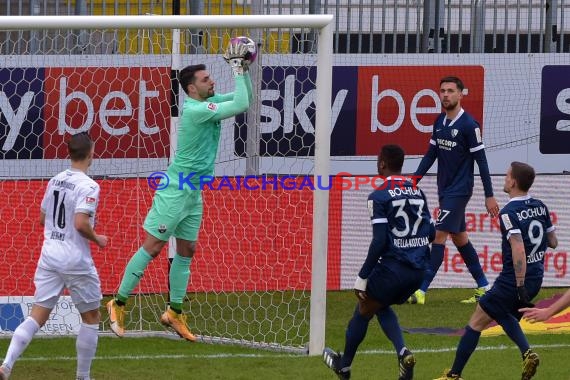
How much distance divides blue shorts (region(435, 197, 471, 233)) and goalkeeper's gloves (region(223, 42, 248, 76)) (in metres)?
2.87

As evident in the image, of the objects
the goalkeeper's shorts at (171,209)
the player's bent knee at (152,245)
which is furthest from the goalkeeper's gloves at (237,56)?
the player's bent knee at (152,245)

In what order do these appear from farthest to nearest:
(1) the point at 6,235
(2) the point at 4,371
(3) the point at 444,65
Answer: (3) the point at 444,65 → (1) the point at 6,235 → (2) the point at 4,371

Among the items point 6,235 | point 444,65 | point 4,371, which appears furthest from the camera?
point 444,65

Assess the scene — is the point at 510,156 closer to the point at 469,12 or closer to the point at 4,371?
the point at 469,12

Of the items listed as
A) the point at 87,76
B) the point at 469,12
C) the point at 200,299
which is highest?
the point at 469,12

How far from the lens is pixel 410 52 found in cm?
1373

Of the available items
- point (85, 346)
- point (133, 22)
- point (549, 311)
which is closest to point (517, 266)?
point (549, 311)

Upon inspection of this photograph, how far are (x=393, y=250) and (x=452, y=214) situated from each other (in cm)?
307

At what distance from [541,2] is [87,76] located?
5549mm

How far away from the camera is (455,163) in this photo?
1082cm

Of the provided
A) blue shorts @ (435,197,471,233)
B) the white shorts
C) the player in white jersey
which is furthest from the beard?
the white shorts

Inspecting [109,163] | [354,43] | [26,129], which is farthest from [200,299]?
[354,43]

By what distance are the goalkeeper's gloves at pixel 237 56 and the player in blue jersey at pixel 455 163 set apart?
8.41 feet

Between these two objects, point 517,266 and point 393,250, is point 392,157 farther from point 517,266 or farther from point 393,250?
point 517,266
